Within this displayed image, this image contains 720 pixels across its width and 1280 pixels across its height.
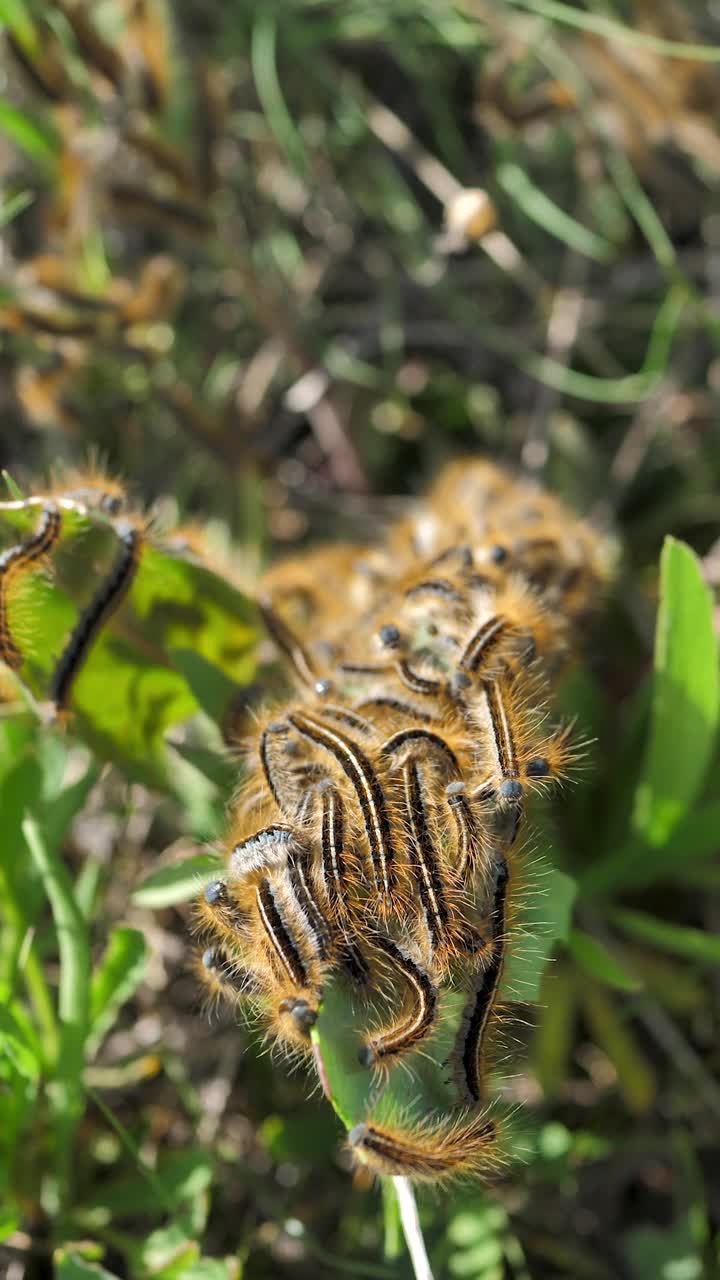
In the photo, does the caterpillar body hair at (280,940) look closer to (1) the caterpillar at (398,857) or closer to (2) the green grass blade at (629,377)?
(1) the caterpillar at (398,857)

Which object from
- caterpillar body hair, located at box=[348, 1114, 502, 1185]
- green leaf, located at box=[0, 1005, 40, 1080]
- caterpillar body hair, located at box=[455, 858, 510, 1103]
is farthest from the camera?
green leaf, located at box=[0, 1005, 40, 1080]

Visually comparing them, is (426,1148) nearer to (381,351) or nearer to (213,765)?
(213,765)

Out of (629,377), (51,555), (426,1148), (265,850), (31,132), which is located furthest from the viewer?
(629,377)

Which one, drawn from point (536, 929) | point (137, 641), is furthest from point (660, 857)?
point (137, 641)

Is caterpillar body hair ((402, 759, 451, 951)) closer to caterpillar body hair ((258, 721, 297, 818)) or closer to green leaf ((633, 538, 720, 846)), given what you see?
caterpillar body hair ((258, 721, 297, 818))

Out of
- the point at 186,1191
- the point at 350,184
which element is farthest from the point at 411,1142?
the point at 350,184

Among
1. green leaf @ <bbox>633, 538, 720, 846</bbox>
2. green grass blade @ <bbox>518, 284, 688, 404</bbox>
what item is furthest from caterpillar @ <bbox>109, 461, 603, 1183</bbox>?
green grass blade @ <bbox>518, 284, 688, 404</bbox>

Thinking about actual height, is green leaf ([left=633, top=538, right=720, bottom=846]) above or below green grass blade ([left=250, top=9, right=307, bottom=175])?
below
